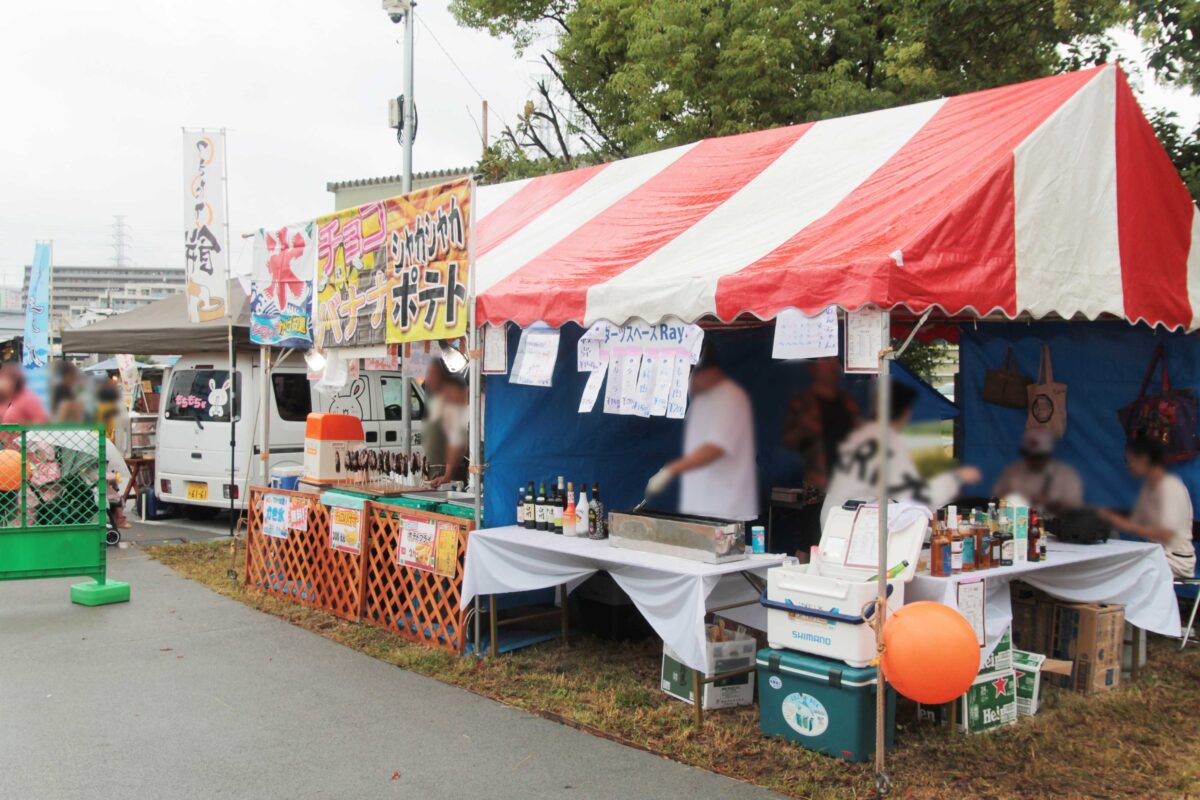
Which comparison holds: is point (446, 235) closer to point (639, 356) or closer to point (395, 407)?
point (639, 356)

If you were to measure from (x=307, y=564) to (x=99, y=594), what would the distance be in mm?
1756

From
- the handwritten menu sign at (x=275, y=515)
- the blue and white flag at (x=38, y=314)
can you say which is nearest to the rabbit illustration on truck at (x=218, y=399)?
the blue and white flag at (x=38, y=314)

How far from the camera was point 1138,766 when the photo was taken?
14.5ft

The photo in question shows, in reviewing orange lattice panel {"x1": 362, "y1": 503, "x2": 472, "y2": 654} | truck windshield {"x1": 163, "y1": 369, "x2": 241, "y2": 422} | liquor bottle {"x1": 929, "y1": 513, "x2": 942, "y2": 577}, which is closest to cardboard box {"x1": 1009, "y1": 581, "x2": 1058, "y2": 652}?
liquor bottle {"x1": 929, "y1": 513, "x2": 942, "y2": 577}

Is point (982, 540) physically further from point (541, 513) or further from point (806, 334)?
point (541, 513)

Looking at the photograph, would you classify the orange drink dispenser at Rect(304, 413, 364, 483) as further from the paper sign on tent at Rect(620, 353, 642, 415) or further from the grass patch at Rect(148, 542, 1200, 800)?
the paper sign on tent at Rect(620, 353, 642, 415)

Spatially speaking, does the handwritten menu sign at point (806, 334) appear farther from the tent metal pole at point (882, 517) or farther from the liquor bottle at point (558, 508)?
the liquor bottle at point (558, 508)

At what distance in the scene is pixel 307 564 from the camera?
7.77 metres

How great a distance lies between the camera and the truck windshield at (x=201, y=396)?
1134 cm

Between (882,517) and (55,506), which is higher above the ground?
(882,517)

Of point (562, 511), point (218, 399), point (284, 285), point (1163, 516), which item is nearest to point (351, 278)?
point (284, 285)

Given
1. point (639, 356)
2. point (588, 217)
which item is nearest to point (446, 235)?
point (588, 217)

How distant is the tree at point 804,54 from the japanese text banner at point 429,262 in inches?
255

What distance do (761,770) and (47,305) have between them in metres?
13.1
